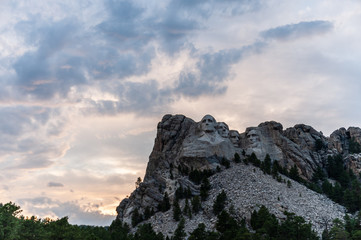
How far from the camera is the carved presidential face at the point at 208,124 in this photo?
441 ft

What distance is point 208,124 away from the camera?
135 m

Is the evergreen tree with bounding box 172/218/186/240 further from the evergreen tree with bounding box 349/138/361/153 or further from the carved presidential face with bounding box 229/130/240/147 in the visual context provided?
the evergreen tree with bounding box 349/138/361/153

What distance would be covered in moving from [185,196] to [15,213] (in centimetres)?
4692

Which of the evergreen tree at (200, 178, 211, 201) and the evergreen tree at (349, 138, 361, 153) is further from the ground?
the evergreen tree at (349, 138, 361, 153)

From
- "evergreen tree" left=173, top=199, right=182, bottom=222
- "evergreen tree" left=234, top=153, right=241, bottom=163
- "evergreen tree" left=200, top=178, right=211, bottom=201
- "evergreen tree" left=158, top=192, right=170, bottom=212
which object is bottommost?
"evergreen tree" left=173, top=199, right=182, bottom=222

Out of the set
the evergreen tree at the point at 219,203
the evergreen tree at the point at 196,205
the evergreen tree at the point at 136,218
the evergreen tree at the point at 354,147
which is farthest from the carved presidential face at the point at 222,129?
the evergreen tree at the point at 354,147

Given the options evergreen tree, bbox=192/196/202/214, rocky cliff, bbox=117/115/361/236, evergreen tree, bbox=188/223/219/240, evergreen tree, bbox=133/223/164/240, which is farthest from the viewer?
rocky cliff, bbox=117/115/361/236

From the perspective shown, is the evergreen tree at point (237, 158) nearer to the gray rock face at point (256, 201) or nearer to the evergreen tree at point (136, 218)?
the gray rock face at point (256, 201)

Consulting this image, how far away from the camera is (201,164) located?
126625 mm

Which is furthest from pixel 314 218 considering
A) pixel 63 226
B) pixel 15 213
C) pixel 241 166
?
pixel 15 213

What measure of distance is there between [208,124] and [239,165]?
55.0 feet

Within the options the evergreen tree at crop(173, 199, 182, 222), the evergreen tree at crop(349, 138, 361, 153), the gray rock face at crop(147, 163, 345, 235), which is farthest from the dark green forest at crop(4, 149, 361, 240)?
the evergreen tree at crop(349, 138, 361, 153)

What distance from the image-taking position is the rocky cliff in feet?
346

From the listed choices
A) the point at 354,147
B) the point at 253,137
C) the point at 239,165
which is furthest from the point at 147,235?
the point at 354,147
